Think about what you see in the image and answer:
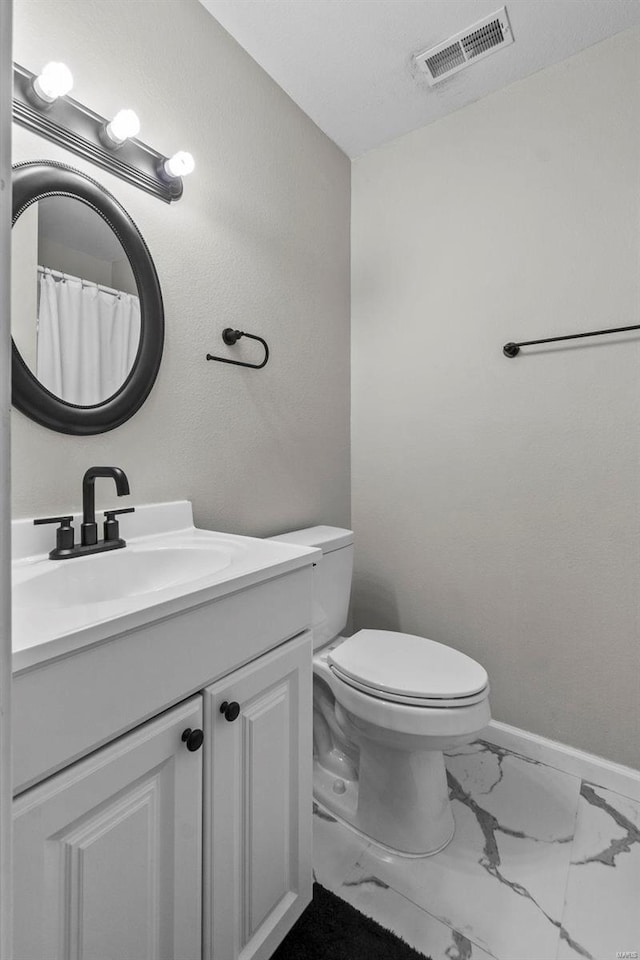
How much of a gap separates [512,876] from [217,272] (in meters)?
1.84

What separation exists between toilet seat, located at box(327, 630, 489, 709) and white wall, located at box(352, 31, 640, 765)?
46 cm

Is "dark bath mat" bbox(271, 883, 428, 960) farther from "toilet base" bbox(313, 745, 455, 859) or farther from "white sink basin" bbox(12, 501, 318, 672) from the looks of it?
"white sink basin" bbox(12, 501, 318, 672)

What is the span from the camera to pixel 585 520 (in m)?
1.58

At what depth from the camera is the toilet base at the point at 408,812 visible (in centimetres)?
128

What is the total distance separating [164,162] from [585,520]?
1651 mm

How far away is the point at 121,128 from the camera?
1114 millimetres

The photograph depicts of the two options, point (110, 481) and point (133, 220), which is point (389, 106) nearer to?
point (133, 220)

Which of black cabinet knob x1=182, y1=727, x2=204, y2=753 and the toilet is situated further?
the toilet

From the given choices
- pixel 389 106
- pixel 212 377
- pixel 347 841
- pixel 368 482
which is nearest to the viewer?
pixel 347 841

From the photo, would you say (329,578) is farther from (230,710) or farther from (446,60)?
(446,60)

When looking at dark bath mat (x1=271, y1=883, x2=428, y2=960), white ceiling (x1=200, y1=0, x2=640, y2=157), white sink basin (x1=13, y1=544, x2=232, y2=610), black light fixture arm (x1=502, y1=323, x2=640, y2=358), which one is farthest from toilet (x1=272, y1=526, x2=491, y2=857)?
white ceiling (x1=200, y1=0, x2=640, y2=157)

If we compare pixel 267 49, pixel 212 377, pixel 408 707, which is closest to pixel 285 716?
pixel 408 707

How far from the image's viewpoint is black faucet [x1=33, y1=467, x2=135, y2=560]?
0.99m

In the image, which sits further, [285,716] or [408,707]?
[408,707]
